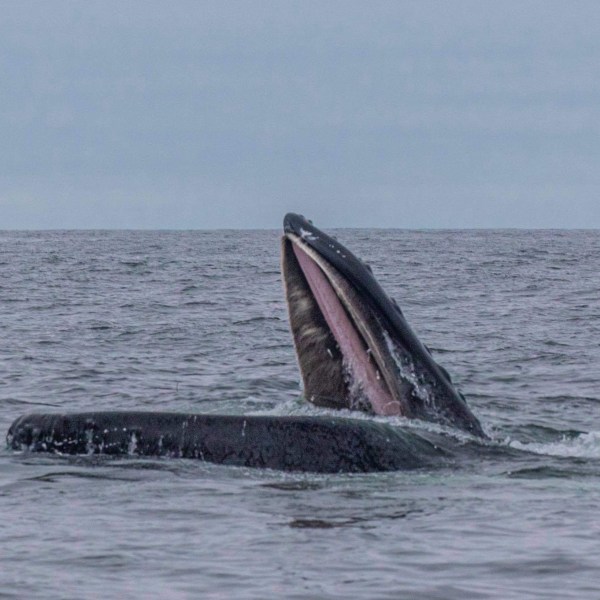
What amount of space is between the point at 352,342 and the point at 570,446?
10.1 feet

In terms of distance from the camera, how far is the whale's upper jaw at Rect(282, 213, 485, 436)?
10.1 m

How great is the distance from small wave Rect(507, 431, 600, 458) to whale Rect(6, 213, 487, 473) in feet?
4.35

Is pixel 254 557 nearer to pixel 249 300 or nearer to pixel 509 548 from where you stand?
pixel 509 548

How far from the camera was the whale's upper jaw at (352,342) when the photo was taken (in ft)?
33.0

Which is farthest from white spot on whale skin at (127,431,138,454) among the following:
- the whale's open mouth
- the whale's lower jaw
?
the whale's open mouth

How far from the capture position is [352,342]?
10.3m

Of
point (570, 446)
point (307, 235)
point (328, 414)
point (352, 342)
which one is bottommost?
point (570, 446)

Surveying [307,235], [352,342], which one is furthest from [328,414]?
[307,235]

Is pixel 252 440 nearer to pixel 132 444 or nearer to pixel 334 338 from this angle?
pixel 132 444

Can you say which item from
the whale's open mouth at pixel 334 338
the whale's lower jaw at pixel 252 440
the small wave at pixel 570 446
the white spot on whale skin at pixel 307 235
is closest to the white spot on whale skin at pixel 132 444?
the whale's lower jaw at pixel 252 440

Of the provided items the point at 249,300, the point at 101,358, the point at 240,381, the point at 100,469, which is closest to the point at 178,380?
the point at 240,381

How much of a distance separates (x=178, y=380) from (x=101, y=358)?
298 cm

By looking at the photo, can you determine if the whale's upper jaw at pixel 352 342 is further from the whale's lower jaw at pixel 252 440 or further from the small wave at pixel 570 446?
the small wave at pixel 570 446

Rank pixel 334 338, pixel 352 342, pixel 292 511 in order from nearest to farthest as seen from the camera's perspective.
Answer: pixel 292 511 < pixel 352 342 < pixel 334 338
